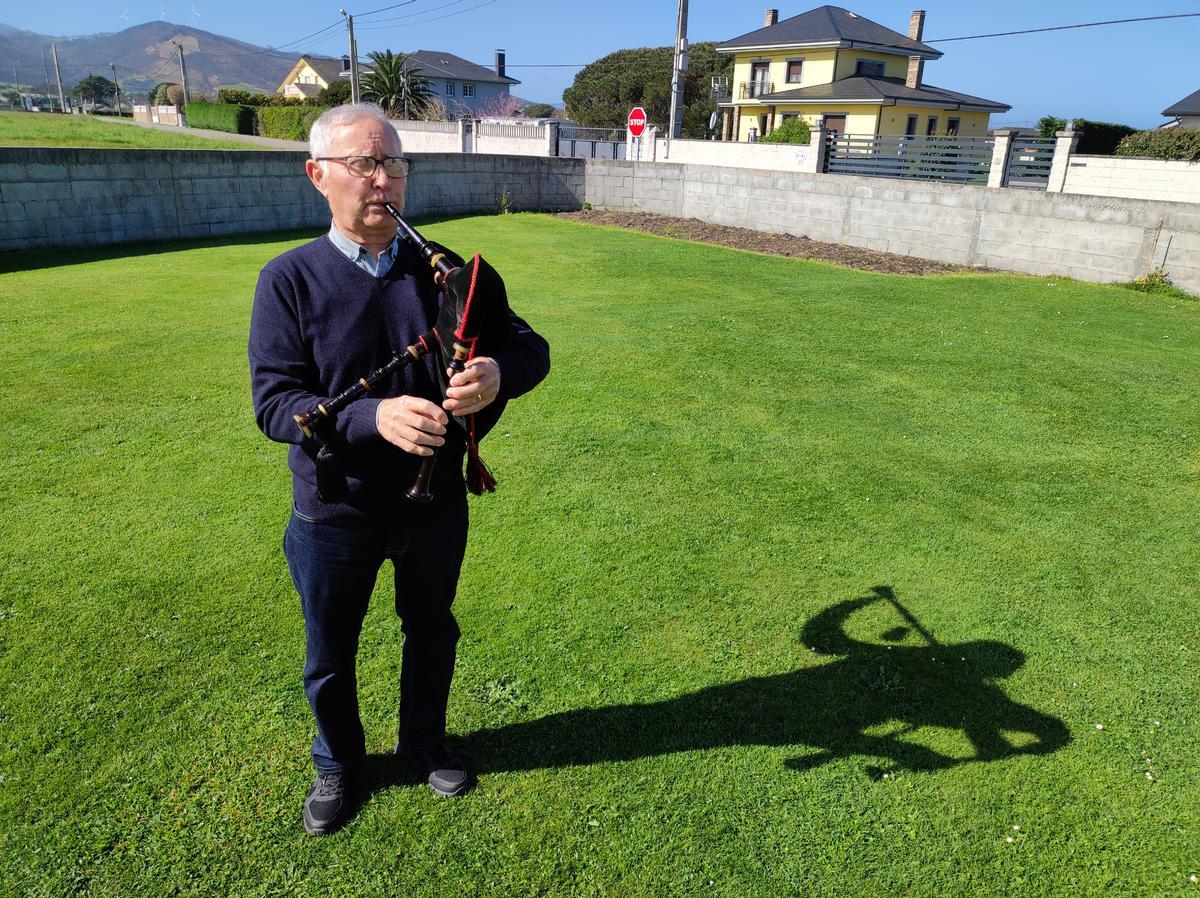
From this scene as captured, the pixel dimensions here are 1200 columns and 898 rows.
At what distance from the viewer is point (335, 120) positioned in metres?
2.33

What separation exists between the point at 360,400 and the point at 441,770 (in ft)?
4.93

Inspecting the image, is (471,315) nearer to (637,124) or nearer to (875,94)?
(637,124)

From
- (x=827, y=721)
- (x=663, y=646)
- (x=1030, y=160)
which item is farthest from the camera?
(x=1030, y=160)

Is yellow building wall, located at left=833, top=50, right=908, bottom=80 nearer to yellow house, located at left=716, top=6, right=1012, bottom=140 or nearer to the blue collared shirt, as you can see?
yellow house, located at left=716, top=6, right=1012, bottom=140

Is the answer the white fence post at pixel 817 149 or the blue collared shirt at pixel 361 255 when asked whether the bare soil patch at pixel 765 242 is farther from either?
the blue collared shirt at pixel 361 255

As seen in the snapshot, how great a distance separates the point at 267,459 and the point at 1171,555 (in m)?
5.84

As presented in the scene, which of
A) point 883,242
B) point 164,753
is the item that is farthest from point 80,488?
point 883,242

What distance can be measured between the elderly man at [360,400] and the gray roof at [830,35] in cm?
4969

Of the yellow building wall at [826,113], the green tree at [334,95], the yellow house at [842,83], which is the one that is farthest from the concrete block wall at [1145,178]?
the green tree at [334,95]

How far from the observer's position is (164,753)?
3.15m

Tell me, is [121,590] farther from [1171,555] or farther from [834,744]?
[1171,555]

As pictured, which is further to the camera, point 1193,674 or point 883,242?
point 883,242

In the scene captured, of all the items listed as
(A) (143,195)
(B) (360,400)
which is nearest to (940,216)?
(A) (143,195)

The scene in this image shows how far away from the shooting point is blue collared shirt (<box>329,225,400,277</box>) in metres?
→ 2.38
